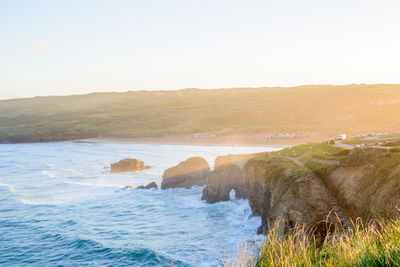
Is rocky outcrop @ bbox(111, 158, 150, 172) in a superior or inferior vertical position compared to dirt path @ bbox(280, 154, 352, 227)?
inferior

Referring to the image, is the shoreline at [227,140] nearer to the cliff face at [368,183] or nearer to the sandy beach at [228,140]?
the sandy beach at [228,140]

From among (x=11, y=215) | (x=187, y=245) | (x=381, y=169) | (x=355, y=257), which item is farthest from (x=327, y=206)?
(x=11, y=215)

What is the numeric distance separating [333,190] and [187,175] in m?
30.4

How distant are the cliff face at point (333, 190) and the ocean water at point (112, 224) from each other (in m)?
4.72

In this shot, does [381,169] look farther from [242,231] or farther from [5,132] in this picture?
[5,132]

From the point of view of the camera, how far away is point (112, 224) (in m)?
33.6

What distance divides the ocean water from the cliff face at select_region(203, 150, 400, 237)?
4721 millimetres

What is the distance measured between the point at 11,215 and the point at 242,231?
25.7 meters

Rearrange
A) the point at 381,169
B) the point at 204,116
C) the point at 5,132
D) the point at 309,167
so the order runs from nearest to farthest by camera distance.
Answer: the point at 381,169 → the point at 309,167 → the point at 5,132 → the point at 204,116

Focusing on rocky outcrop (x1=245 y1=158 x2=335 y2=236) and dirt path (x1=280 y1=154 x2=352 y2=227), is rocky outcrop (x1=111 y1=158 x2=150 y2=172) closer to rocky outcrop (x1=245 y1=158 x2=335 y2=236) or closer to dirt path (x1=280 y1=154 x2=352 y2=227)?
rocky outcrop (x1=245 y1=158 x2=335 y2=236)

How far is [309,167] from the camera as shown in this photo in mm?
27766

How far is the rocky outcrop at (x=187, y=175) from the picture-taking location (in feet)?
165

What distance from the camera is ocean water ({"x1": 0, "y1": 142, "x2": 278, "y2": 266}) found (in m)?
25.2

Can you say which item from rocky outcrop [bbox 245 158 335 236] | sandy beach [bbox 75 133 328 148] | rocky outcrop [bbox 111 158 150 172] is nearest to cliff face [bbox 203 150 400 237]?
rocky outcrop [bbox 245 158 335 236]
